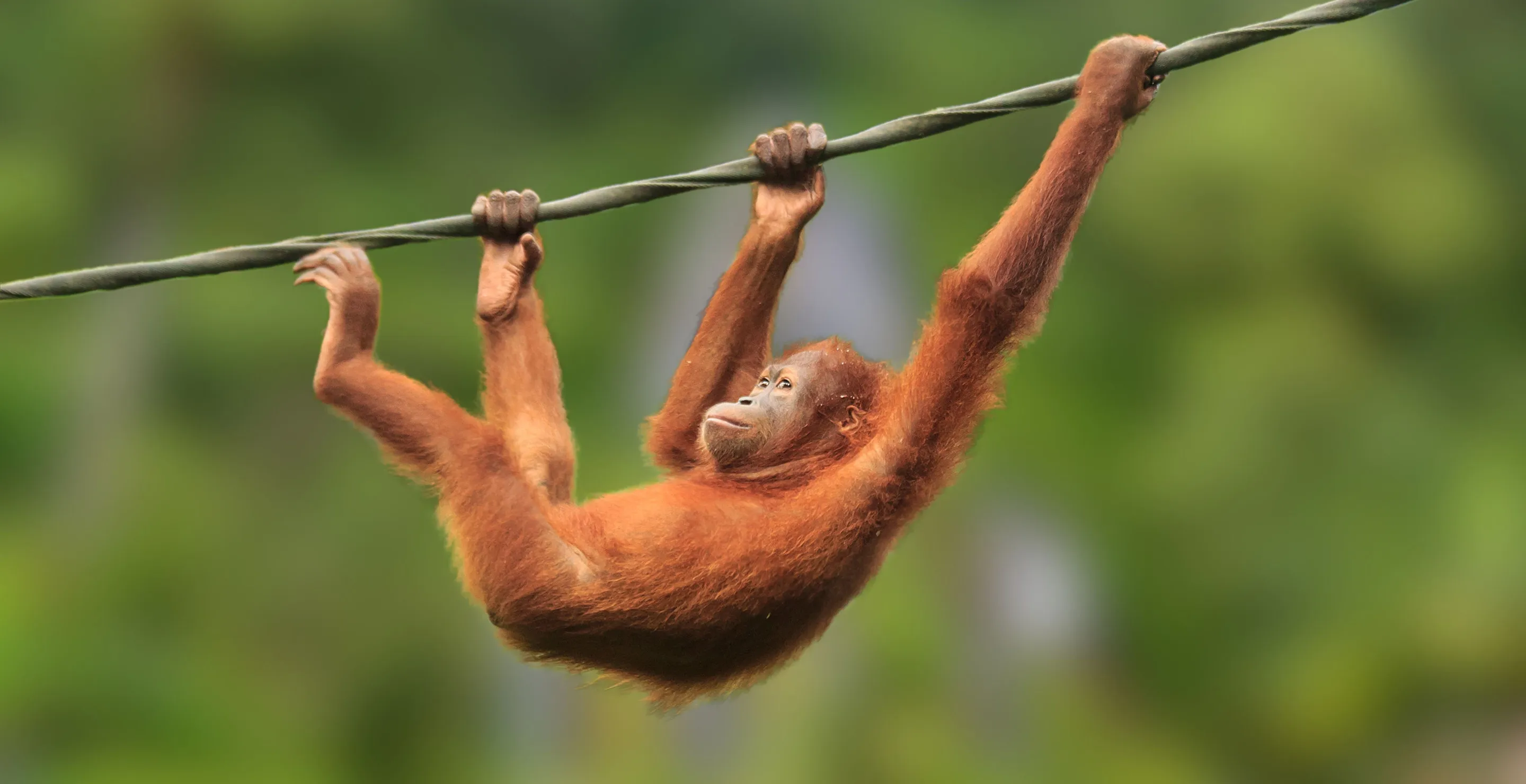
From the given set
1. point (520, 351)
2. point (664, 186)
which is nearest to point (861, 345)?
point (520, 351)

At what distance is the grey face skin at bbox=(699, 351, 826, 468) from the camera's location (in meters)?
4.34

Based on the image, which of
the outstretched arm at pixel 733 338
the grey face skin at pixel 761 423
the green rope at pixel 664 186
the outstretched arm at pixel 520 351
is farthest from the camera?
the outstretched arm at pixel 733 338

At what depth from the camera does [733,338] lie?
189 inches

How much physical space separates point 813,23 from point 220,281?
4550 mm

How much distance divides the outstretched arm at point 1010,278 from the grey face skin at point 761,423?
0.57m

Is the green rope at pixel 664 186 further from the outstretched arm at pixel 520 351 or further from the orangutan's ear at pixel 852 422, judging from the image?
the orangutan's ear at pixel 852 422

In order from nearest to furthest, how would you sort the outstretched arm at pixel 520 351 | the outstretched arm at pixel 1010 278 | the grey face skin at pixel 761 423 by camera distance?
the outstretched arm at pixel 1010 278 → the outstretched arm at pixel 520 351 → the grey face skin at pixel 761 423

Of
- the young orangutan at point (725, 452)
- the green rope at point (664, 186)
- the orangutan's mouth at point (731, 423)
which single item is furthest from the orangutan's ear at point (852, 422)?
the green rope at point (664, 186)

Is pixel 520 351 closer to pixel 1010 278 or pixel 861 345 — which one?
pixel 1010 278

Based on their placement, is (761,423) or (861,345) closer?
(761,423)

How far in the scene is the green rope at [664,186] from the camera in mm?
3533

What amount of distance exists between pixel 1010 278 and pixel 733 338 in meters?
1.31

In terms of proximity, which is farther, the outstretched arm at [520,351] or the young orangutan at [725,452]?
the outstretched arm at [520,351]

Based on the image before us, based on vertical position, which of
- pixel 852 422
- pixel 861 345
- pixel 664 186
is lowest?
pixel 852 422
